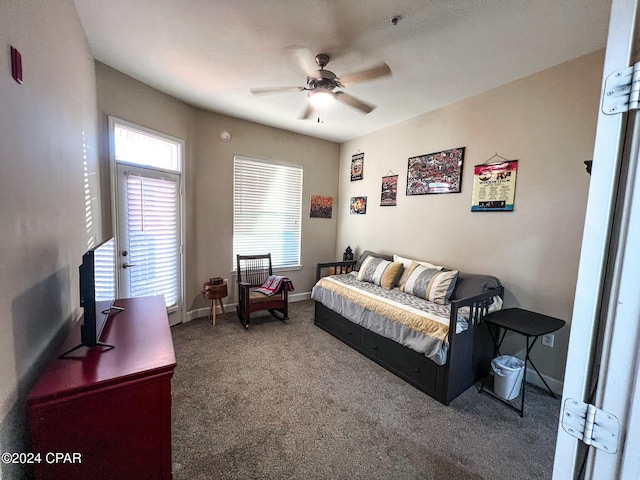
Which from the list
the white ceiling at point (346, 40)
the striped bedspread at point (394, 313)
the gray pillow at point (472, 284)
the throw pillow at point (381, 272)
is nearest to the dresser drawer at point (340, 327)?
the striped bedspread at point (394, 313)

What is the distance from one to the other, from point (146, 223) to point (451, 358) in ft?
10.9

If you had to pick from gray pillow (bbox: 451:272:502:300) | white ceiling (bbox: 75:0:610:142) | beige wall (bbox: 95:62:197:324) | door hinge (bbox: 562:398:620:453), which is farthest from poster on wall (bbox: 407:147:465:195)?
beige wall (bbox: 95:62:197:324)

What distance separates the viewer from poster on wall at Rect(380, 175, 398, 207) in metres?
3.81

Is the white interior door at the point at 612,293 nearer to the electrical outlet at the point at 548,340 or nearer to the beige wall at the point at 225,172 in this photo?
the electrical outlet at the point at 548,340

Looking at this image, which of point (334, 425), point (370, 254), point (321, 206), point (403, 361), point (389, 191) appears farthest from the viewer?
point (321, 206)

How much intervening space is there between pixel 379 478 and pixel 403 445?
1.02 ft

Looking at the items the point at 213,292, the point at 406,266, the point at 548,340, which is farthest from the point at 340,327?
the point at 548,340

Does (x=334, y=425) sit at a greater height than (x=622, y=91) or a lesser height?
lesser

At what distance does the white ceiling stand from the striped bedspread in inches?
86.1

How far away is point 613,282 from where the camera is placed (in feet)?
1.91

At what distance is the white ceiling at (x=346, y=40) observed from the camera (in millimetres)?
1716

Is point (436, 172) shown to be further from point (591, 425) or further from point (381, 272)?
point (591, 425)

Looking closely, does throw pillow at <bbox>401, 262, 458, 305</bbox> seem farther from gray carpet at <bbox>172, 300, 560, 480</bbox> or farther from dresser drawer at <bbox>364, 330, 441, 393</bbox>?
gray carpet at <bbox>172, 300, 560, 480</bbox>

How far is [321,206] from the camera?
475 centimetres
